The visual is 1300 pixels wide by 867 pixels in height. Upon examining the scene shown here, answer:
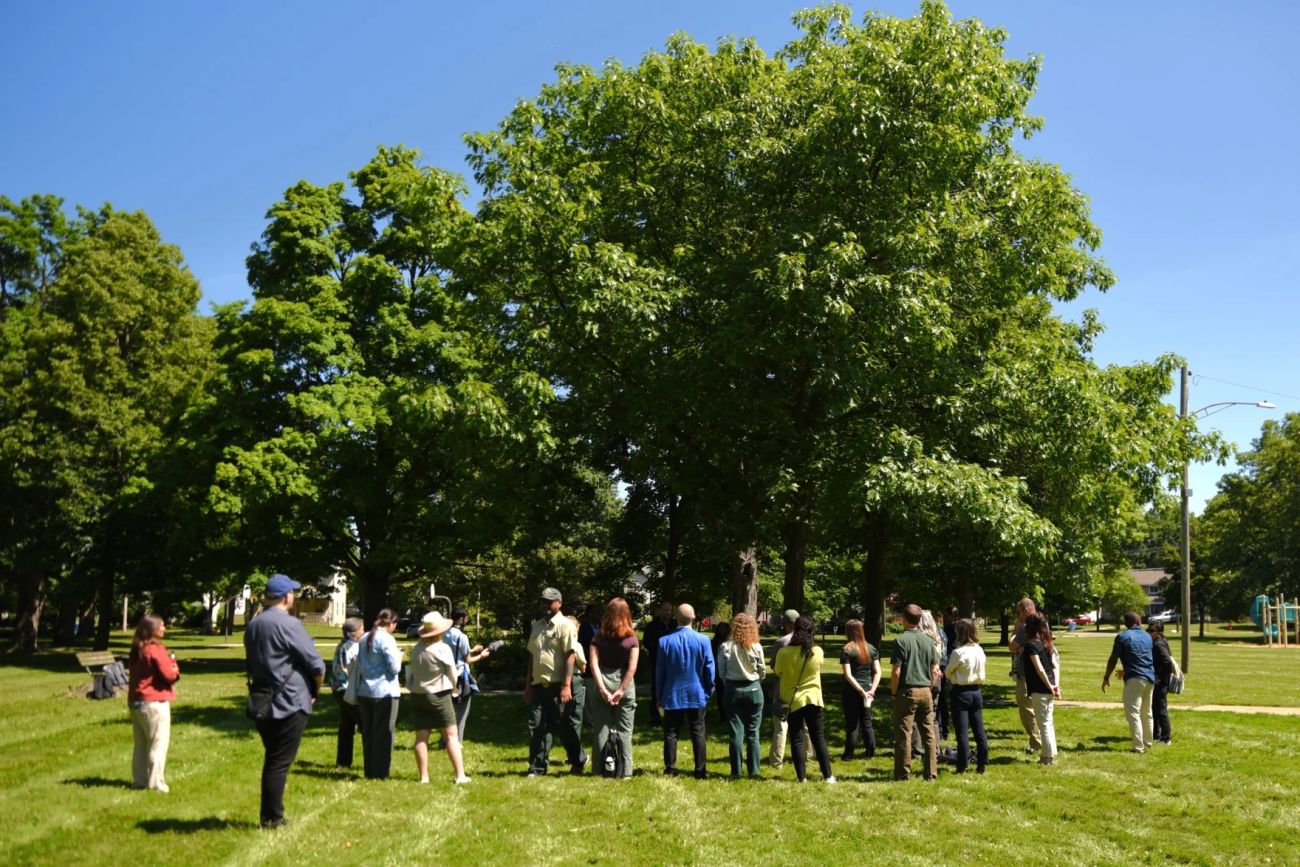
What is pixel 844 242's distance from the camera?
15.6 metres

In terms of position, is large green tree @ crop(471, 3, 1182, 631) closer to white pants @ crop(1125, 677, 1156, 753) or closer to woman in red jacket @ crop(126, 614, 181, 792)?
white pants @ crop(1125, 677, 1156, 753)

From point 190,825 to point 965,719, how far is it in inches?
329

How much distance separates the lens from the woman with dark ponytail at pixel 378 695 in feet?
35.4

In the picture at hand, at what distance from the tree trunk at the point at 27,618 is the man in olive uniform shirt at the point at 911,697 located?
35.4 m

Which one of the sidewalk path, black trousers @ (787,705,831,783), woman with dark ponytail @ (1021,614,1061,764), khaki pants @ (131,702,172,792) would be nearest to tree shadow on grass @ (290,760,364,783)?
khaki pants @ (131,702,172,792)

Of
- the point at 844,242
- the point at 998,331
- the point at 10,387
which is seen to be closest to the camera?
the point at 844,242

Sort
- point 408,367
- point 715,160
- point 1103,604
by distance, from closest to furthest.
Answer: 1. point 715,160
2. point 408,367
3. point 1103,604

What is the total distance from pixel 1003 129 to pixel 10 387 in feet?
107

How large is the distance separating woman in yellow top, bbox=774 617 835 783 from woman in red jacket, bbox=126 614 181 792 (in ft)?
21.2

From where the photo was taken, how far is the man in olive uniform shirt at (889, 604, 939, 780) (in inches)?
451

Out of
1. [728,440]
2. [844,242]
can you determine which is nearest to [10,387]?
[728,440]

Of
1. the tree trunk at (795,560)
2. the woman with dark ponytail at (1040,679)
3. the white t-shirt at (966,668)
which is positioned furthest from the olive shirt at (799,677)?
the tree trunk at (795,560)

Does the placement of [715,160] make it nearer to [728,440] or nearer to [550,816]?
[728,440]

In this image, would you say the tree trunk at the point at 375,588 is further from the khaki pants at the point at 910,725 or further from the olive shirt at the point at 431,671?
the khaki pants at the point at 910,725
